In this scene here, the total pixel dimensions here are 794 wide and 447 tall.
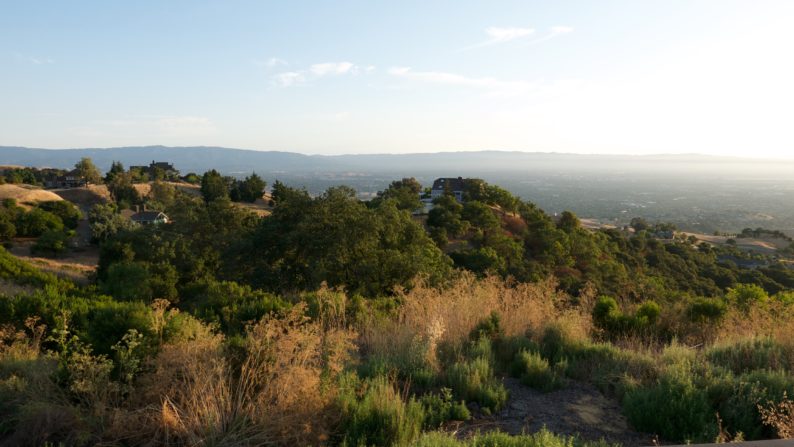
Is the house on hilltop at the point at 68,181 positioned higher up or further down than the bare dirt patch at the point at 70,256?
higher up

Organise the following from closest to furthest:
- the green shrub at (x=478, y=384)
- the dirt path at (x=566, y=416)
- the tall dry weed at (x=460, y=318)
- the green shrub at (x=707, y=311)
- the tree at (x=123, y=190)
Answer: the dirt path at (x=566, y=416) < the green shrub at (x=478, y=384) < the tall dry weed at (x=460, y=318) < the green shrub at (x=707, y=311) < the tree at (x=123, y=190)

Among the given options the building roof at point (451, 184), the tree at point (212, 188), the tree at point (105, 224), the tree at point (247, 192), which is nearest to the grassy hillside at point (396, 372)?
the tree at point (105, 224)

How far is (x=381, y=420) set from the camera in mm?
3508

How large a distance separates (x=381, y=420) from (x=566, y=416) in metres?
1.82

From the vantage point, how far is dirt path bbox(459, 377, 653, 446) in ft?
12.1

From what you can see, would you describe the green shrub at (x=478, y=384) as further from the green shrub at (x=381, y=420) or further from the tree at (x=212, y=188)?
the tree at (x=212, y=188)

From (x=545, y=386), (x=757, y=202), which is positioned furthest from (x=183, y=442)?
(x=757, y=202)

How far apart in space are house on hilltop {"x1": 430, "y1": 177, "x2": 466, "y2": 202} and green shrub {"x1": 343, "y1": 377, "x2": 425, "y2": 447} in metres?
56.1

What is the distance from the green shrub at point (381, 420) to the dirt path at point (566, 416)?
53 cm

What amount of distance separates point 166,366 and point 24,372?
161cm

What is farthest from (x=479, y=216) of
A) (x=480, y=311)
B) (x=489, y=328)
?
(x=489, y=328)

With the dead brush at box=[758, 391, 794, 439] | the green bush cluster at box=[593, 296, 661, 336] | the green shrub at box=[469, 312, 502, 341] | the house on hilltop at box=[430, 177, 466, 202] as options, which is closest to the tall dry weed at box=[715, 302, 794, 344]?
the green bush cluster at box=[593, 296, 661, 336]

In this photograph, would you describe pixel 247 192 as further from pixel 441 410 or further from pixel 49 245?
pixel 441 410

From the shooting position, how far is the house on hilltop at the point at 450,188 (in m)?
60.7
